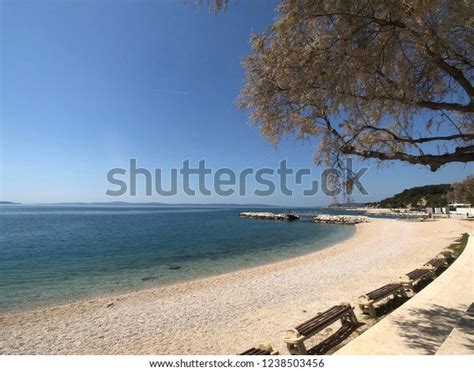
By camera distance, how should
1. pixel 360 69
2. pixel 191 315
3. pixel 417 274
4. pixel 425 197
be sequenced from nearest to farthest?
pixel 360 69
pixel 191 315
pixel 417 274
pixel 425 197

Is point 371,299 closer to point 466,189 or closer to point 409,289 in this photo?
point 409,289

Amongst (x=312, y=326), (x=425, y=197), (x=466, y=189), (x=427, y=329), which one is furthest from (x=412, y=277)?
(x=425, y=197)

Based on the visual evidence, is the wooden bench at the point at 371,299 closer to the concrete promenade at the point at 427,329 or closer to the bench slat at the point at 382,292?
the bench slat at the point at 382,292

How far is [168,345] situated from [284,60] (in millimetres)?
6211

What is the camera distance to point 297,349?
5.17 metres

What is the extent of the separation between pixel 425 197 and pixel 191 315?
126912mm

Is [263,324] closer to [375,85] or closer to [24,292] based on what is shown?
[375,85]

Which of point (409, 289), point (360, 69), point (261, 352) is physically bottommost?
point (409, 289)

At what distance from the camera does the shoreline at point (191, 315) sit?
264 inches

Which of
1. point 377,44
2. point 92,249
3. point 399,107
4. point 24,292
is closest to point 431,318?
point 399,107

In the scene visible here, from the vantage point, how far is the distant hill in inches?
3839

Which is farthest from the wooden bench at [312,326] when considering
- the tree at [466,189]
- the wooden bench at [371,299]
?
the tree at [466,189]

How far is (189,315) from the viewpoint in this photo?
861 centimetres

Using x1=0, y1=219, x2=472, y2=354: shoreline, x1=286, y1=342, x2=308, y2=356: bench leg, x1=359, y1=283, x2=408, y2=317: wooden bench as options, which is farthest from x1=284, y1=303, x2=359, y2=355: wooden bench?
x1=0, y1=219, x2=472, y2=354: shoreline
